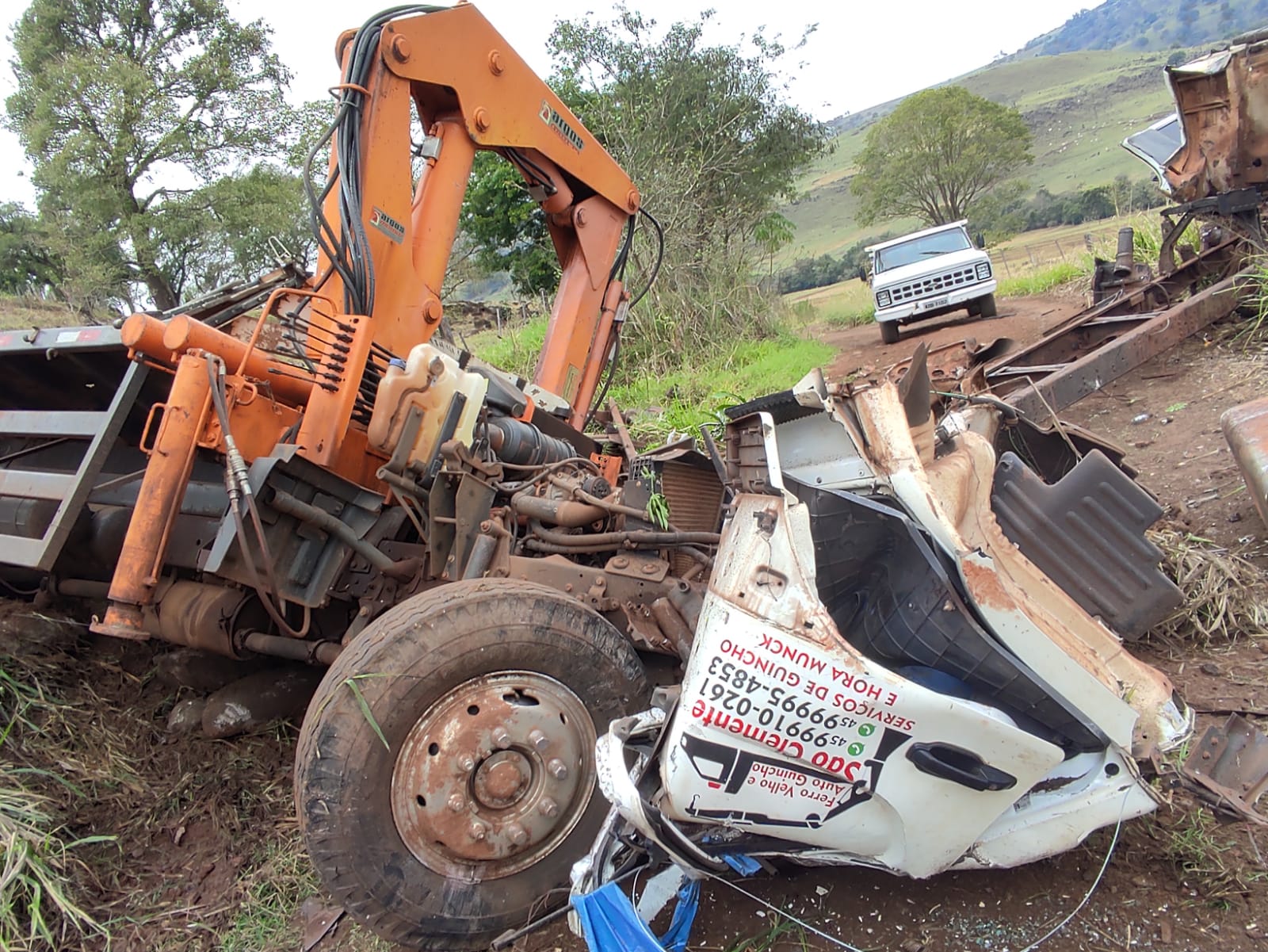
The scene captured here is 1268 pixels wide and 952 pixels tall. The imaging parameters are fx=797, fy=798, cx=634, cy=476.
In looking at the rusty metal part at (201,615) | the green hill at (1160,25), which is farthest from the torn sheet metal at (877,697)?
the green hill at (1160,25)

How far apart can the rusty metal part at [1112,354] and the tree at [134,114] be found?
2495 centimetres

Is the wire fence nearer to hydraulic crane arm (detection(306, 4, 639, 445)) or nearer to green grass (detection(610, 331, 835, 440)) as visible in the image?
green grass (detection(610, 331, 835, 440))

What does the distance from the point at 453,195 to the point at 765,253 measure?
35.1 ft

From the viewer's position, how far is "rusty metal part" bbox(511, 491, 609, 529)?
3.25 m

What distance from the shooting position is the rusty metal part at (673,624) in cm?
288

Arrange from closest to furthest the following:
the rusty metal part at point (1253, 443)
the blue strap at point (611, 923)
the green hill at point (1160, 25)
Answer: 1. the blue strap at point (611, 923)
2. the rusty metal part at point (1253, 443)
3. the green hill at point (1160, 25)

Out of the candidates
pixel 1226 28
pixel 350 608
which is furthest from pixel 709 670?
pixel 1226 28

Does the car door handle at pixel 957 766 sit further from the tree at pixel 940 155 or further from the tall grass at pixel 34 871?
the tree at pixel 940 155

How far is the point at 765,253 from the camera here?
1398 centimetres

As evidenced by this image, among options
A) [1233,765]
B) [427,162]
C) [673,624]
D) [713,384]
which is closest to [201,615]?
[673,624]

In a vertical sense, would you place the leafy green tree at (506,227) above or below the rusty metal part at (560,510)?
above

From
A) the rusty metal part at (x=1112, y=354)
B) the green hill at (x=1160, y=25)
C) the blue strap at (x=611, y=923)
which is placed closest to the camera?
the blue strap at (x=611, y=923)

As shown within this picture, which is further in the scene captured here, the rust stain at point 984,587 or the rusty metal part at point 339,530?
the rusty metal part at point 339,530

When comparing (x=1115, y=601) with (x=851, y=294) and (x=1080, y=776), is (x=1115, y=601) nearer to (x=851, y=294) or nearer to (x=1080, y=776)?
(x=1080, y=776)
